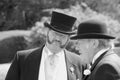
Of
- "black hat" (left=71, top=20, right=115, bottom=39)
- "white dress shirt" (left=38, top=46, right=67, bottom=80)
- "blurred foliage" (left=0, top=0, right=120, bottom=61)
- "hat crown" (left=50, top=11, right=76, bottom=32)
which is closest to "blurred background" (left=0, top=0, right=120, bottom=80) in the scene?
"blurred foliage" (left=0, top=0, right=120, bottom=61)

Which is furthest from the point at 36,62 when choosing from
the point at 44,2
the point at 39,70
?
the point at 44,2

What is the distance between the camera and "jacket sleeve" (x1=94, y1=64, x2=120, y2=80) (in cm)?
312

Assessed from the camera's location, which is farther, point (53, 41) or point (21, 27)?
point (21, 27)

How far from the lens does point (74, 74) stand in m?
4.66

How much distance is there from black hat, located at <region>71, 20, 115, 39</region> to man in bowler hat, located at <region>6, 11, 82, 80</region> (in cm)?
113

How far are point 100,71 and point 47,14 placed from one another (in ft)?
36.8

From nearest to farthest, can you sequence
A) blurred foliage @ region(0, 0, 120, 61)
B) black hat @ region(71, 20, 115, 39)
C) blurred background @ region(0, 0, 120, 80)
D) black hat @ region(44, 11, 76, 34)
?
black hat @ region(71, 20, 115, 39), black hat @ region(44, 11, 76, 34), blurred background @ region(0, 0, 120, 80), blurred foliage @ region(0, 0, 120, 61)

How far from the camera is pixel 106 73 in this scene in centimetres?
315

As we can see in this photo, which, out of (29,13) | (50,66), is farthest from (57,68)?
(29,13)

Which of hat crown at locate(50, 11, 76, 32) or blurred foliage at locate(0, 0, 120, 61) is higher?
hat crown at locate(50, 11, 76, 32)

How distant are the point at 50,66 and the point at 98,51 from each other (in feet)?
4.37

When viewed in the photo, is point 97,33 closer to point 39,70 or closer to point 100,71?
point 100,71

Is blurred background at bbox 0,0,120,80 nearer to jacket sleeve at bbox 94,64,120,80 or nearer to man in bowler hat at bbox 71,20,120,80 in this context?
man in bowler hat at bbox 71,20,120,80

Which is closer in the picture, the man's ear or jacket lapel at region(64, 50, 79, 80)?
the man's ear
